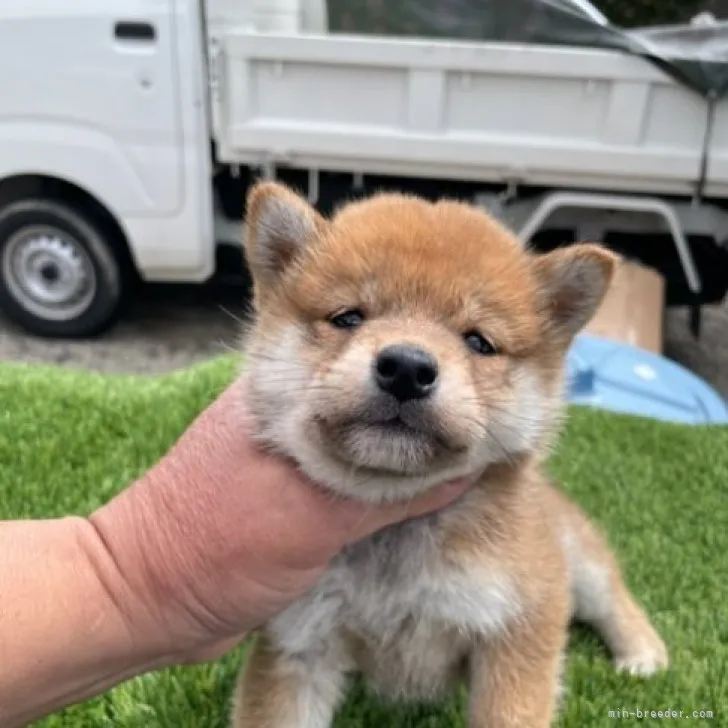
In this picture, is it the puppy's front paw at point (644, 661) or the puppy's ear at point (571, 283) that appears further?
the puppy's front paw at point (644, 661)

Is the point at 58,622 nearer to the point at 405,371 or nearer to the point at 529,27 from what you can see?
the point at 405,371

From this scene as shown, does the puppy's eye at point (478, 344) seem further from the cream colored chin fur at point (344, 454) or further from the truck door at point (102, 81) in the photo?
the truck door at point (102, 81)

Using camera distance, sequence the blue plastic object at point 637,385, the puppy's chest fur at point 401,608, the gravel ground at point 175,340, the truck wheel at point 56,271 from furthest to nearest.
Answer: the gravel ground at point 175,340 → the truck wheel at point 56,271 → the blue plastic object at point 637,385 → the puppy's chest fur at point 401,608

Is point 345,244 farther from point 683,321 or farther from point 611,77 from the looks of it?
point 683,321

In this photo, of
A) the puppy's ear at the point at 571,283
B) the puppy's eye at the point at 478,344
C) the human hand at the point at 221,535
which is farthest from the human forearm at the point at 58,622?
the puppy's ear at the point at 571,283

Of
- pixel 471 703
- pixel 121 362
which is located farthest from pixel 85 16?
pixel 471 703

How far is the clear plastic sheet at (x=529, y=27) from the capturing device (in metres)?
4.69

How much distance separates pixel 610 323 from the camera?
4871 mm

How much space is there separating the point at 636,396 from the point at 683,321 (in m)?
2.56

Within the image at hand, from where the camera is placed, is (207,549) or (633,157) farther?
(633,157)

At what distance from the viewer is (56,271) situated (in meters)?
5.63

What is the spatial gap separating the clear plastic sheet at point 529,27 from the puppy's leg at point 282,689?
3.65 meters

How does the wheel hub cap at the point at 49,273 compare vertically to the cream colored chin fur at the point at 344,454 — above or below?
below

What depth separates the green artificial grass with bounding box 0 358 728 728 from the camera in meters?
2.06
